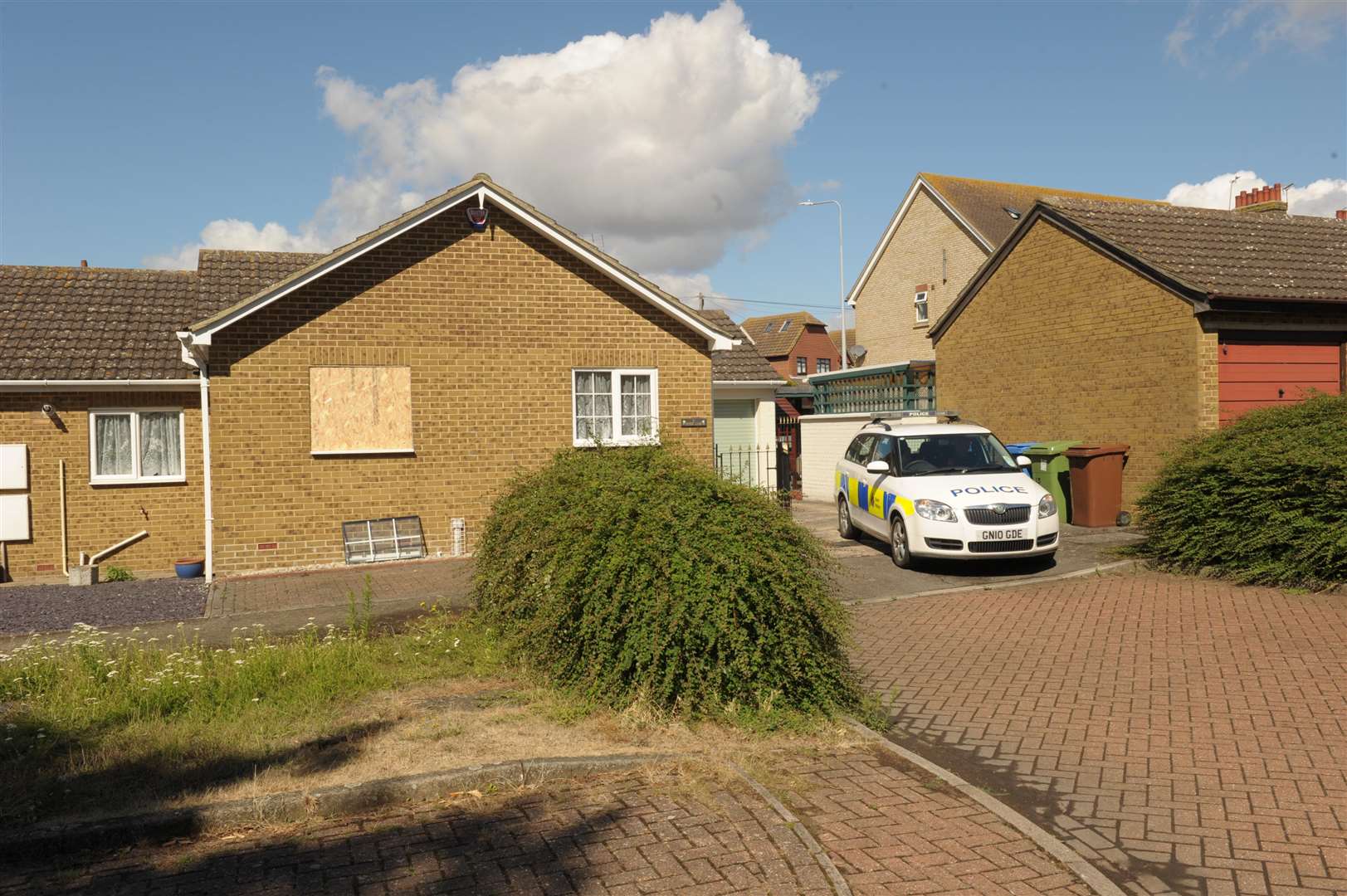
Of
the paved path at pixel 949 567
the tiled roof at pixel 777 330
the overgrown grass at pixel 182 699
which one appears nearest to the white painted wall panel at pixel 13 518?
the overgrown grass at pixel 182 699

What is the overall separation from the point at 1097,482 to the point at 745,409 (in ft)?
26.1

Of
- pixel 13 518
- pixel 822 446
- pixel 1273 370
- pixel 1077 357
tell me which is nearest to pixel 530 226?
pixel 13 518

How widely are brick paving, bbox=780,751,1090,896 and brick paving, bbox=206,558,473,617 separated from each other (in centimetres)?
556

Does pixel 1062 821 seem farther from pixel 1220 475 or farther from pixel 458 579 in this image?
pixel 458 579

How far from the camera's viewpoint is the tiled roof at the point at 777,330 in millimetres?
67938

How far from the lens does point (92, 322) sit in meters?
16.1

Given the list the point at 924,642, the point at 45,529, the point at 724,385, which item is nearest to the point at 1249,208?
the point at 724,385

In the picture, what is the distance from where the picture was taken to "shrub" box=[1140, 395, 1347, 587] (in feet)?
33.3

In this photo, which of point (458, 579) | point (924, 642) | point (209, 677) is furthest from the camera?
point (458, 579)

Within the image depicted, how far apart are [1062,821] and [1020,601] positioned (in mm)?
5832

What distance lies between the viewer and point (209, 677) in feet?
22.3

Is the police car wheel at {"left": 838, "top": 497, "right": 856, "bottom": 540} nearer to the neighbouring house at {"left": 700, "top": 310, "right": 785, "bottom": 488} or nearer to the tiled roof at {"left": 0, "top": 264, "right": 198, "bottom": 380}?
the neighbouring house at {"left": 700, "top": 310, "right": 785, "bottom": 488}

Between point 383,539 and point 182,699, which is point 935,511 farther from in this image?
point 182,699

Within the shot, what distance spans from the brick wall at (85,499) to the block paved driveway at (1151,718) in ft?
36.5
